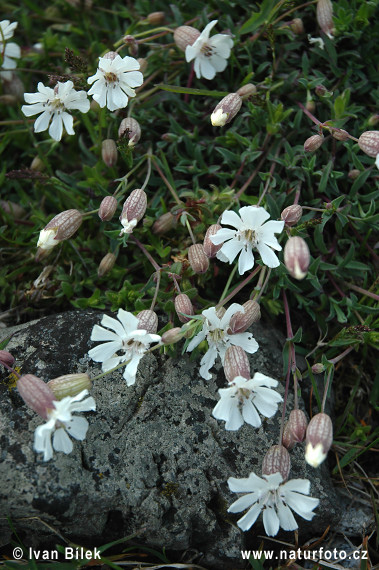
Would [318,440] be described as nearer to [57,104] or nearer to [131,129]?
[131,129]

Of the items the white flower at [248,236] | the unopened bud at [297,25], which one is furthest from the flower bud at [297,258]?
the unopened bud at [297,25]

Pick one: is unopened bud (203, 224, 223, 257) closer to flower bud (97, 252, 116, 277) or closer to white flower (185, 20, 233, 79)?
flower bud (97, 252, 116, 277)

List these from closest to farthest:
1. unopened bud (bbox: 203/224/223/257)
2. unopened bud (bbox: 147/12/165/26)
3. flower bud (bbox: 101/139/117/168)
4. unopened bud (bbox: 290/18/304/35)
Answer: unopened bud (bbox: 203/224/223/257), flower bud (bbox: 101/139/117/168), unopened bud (bbox: 290/18/304/35), unopened bud (bbox: 147/12/165/26)

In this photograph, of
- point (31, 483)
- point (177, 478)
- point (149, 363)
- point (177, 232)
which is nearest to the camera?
point (31, 483)

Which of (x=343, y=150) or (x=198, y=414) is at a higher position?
(x=343, y=150)

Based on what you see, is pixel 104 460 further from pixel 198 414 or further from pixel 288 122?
pixel 288 122

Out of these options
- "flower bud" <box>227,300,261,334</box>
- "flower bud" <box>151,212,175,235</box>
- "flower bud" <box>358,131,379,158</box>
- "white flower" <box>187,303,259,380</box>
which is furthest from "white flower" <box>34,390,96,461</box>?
"flower bud" <box>358,131,379,158</box>

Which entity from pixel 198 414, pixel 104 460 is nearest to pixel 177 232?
pixel 198 414
